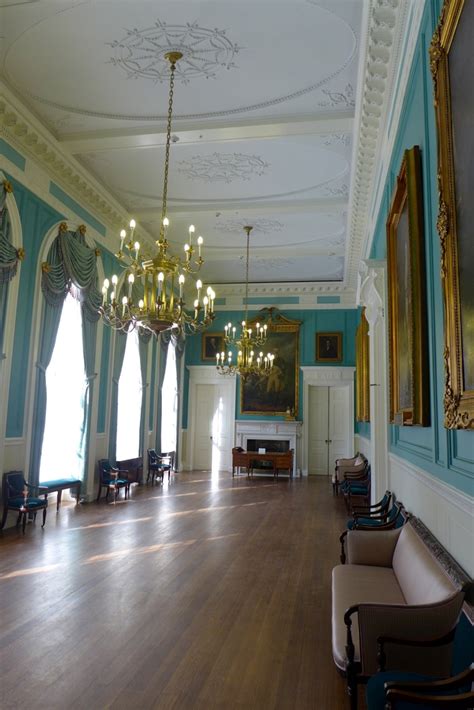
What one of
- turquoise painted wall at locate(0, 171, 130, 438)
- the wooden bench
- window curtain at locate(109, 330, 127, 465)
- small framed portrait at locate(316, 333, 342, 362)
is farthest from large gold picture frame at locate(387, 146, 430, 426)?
small framed portrait at locate(316, 333, 342, 362)

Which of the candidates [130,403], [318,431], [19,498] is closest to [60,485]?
[19,498]

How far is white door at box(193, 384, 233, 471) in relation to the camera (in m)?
14.4

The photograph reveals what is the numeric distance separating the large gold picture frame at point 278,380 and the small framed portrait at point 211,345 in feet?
4.01

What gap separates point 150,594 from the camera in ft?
14.4

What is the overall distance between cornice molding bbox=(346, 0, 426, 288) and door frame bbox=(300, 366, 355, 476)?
6.32 meters

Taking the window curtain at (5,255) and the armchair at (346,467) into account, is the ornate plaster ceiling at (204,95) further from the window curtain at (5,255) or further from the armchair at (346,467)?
the armchair at (346,467)

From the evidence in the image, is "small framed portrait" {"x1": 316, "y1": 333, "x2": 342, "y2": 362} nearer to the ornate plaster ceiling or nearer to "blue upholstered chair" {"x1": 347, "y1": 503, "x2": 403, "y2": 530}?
the ornate plaster ceiling

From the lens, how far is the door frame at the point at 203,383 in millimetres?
14422

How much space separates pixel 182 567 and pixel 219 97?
17.6ft

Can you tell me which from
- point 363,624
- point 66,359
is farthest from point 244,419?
point 363,624

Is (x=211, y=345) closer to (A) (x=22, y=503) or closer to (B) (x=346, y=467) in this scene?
(B) (x=346, y=467)

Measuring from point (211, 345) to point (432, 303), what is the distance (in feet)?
37.9

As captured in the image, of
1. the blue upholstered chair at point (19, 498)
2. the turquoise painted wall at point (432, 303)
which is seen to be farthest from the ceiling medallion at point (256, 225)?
the blue upholstered chair at point (19, 498)

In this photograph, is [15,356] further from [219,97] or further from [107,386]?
[219,97]
